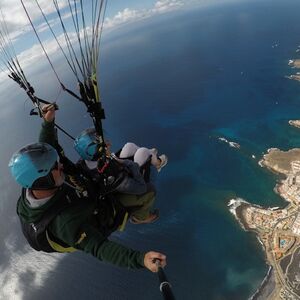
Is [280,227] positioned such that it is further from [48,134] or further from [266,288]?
[48,134]

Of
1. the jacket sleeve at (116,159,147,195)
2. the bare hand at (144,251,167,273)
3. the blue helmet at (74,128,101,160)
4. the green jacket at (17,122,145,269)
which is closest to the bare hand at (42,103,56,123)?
the blue helmet at (74,128,101,160)

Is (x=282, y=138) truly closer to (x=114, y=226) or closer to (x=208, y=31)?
(x=114, y=226)

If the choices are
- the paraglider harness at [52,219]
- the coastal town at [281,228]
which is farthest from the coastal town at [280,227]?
the paraglider harness at [52,219]

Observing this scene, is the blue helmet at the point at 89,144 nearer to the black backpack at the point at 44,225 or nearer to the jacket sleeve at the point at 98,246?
the black backpack at the point at 44,225

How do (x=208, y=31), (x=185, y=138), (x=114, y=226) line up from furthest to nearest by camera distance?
(x=208, y=31)
(x=185, y=138)
(x=114, y=226)

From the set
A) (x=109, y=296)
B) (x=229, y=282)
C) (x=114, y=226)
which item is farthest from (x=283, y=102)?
(x=114, y=226)

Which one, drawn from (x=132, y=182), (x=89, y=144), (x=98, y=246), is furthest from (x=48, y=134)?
(x=98, y=246)
